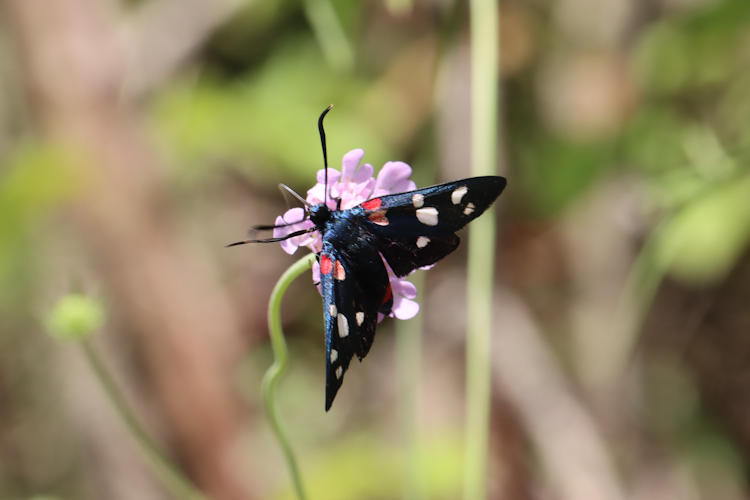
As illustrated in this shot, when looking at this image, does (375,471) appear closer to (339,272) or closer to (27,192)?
(27,192)

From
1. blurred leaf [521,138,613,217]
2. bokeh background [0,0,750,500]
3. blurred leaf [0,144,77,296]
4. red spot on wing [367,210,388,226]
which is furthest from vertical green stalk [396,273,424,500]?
blurred leaf [0,144,77,296]

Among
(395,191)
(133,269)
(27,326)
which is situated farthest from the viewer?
(27,326)

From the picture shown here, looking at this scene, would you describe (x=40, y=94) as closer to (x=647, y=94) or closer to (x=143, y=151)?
(x=143, y=151)

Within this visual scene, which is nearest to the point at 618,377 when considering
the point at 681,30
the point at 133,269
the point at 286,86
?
the point at 681,30

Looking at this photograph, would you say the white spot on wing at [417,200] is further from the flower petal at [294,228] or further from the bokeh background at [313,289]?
the bokeh background at [313,289]

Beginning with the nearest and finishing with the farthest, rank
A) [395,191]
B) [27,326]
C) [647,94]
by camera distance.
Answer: [395,191] → [647,94] → [27,326]

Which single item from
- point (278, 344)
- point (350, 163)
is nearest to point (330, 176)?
point (350, 163)
